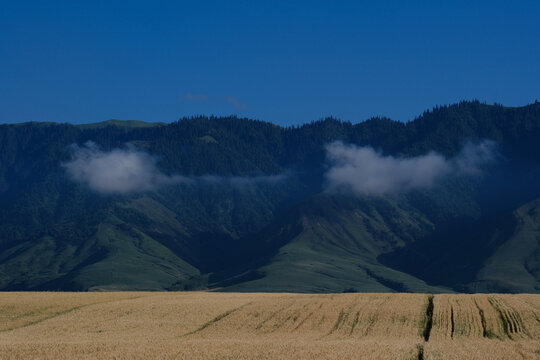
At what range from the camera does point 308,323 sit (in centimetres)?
8706

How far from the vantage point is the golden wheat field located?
63.9 meters

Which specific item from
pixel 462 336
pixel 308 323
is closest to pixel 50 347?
pixel 308 323

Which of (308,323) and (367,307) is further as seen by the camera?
(367,307)

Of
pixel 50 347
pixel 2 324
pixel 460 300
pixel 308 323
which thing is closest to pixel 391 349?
pixel 308 323

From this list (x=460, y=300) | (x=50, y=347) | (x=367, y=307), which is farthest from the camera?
(x=460, y=300)

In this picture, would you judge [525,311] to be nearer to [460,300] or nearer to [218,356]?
[460,300]

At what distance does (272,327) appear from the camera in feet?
278

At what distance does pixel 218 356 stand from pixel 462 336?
2765 cm

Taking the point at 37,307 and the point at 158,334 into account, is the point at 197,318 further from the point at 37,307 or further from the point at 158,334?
the point at 37,307

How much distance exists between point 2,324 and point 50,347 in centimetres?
2626

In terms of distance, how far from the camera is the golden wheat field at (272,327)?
6391 cm

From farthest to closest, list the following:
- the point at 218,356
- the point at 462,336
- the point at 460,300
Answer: the point at 460,300 → the point at 462,336 → the point at 218,356

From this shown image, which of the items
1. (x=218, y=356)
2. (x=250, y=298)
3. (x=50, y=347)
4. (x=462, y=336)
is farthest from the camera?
(x=250, y=298)

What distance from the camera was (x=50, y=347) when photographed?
6606 centimetres
